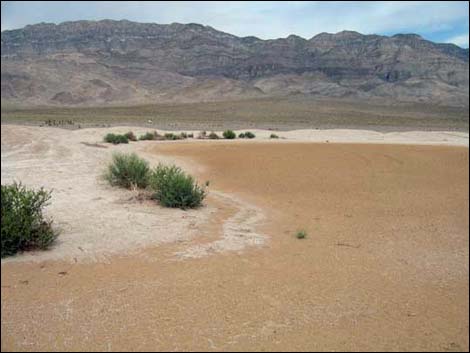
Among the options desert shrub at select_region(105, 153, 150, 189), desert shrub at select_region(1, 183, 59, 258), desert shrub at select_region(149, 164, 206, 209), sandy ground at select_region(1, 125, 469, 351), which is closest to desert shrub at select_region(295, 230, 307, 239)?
sandy ground at select_region(1, 125, 469, 351)

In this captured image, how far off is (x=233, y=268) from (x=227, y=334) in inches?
72.3

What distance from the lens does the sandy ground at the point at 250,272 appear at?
14.9 ft

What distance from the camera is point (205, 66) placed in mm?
135000

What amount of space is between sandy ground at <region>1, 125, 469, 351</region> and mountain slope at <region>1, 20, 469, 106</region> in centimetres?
9194

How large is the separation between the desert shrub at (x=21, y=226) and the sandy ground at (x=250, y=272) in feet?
0.86

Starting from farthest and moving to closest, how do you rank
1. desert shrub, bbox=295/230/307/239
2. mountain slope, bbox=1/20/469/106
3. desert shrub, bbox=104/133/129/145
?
mountain slope, bbox=1/20/469/106 < desert shrub, bbox=104/133/129/145 < desert shrub, bbox=295/230/307/239

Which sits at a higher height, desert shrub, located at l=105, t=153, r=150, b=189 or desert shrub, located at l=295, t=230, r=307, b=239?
desert shrub, located at l=105, t=153, r=150, b=189

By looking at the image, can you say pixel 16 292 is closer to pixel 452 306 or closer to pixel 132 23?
pixel 452 306

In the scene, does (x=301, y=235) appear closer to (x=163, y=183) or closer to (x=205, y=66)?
(x=163, y=183)

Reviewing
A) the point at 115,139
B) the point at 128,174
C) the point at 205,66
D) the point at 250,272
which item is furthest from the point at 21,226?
the point at 205,66

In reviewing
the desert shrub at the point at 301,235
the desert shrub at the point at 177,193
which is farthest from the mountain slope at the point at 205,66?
the desert shrub at the point at 301,235

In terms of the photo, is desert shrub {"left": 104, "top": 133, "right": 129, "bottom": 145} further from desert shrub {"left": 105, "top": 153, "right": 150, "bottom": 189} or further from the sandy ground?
desert shrub {"left": 105, "top": 153, "right": 150, "bottom": 189}

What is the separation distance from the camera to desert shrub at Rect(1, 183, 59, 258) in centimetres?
657

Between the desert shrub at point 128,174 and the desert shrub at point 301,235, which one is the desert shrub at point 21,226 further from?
the desert shrub at point 128,174
